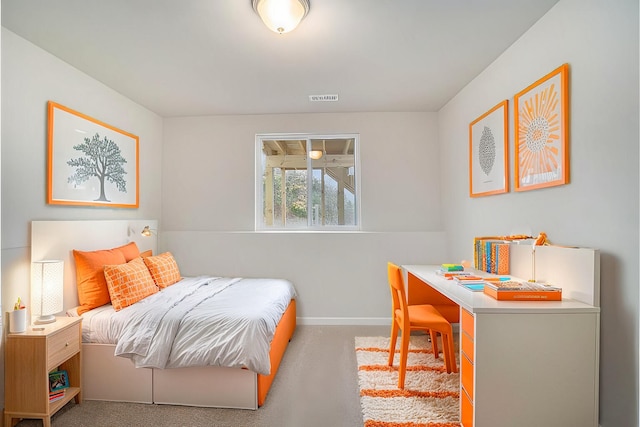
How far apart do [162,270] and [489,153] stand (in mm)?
3120

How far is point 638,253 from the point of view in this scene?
1.44 meters

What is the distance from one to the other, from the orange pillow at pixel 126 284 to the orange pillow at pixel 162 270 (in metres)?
0.23

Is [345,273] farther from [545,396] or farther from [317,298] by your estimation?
[545,396]

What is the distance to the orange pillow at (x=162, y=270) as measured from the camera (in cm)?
299

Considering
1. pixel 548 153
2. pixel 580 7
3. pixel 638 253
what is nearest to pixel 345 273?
pixel 548 153

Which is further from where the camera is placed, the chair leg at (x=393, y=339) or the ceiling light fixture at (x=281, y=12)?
the chair leg at (x=393, y=339)

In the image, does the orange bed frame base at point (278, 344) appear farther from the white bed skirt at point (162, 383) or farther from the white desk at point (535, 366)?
the white desk at point (535, 366)

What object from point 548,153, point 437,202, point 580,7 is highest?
point 580,7

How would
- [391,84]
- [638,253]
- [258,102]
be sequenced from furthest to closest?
[258,102]
[391,84]
[638,253]

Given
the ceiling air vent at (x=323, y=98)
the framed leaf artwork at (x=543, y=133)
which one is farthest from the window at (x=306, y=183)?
the framed leaf artwork at (x=543, y=133)

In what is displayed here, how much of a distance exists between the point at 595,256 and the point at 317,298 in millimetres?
2657

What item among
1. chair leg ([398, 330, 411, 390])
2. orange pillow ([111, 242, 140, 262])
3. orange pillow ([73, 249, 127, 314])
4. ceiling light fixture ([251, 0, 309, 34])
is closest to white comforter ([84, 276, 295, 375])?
orange pillow ([73, 249, 127, 314])

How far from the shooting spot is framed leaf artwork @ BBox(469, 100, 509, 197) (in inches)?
96.4

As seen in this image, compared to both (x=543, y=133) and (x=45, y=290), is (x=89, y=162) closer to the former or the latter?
(x=45, y=290)
